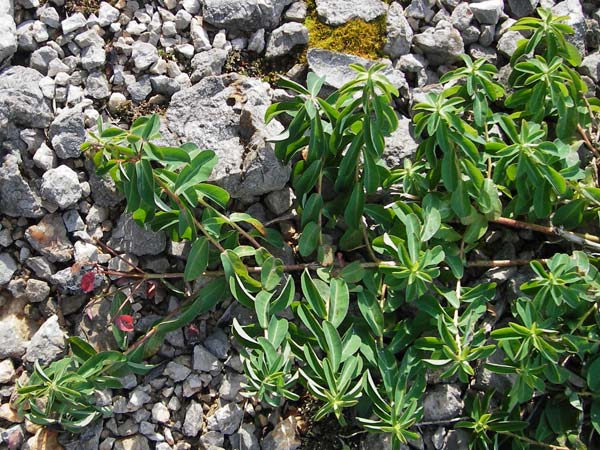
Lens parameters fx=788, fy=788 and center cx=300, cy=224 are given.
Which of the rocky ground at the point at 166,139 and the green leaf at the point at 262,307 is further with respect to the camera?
the rocky ground at the point at 166,139

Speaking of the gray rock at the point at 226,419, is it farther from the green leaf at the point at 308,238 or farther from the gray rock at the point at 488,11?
the gray rock at the point at 488,11

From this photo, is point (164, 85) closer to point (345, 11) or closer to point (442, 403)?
point (345, 11)

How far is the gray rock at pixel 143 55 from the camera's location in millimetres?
4223

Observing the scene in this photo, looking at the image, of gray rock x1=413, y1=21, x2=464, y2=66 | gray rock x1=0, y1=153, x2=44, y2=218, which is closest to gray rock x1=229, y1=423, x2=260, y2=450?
gray rock x1=0, y1=153, x2=44, y2=218

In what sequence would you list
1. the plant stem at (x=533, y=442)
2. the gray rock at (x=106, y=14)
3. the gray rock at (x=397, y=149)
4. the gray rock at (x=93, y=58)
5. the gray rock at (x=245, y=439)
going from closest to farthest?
the plant stem at (x=533, y=442) < the gray rock at (x=245, y=439) < the gray rock at (x=397, y=149) < the gray rock at (x=93, y=58) < the gray rock at (x=106, y=14)

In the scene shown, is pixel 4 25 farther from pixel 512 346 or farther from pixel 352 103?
pixel 512 346

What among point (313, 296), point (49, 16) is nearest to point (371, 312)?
point (313, 296)

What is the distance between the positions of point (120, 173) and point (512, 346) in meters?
1.98

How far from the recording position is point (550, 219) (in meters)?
4.09

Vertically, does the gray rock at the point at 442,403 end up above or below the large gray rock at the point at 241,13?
below

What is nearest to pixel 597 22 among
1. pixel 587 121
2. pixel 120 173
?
pixel 587 121

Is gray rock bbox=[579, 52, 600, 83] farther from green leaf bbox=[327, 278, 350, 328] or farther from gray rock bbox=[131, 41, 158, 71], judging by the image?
gray rock bbox=[131, 41, 158, 71]

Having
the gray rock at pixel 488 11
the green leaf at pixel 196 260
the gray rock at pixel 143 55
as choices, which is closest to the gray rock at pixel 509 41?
the gray rock at pixel 488 11

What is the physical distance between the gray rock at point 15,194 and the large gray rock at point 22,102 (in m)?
0.18
